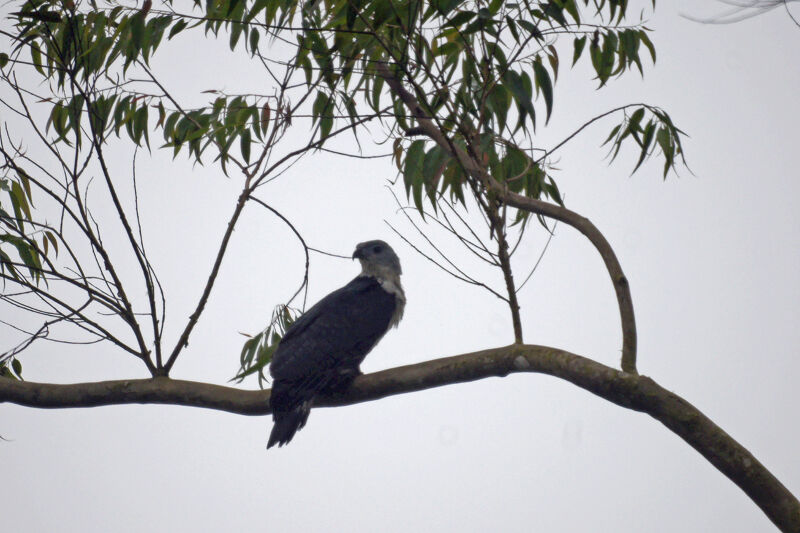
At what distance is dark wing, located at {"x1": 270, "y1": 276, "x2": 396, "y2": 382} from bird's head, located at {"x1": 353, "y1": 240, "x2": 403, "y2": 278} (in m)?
0.27

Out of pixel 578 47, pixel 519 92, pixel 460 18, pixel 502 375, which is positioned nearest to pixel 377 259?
pixel 578 47

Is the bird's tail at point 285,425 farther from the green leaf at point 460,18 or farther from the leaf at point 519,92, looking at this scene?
the green leaf at point 460,18

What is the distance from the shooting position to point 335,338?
4.57 meters

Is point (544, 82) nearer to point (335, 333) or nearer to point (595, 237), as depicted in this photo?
point (595, 237)

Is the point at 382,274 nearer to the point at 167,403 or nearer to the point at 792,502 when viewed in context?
the point at 167,403

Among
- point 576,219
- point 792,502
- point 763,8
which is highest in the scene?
point 576,219

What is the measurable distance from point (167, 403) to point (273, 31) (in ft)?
5.42

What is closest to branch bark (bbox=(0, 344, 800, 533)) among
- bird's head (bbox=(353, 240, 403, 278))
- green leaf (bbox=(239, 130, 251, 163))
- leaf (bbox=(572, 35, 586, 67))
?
green leaf (bbox=(239, 130, 251, 163))

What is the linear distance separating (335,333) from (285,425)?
0.77 m

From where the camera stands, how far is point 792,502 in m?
2.40

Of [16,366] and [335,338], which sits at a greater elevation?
[335,338]

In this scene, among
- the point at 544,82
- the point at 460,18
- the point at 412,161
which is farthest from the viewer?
the point at 412,161

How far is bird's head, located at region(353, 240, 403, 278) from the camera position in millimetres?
5617

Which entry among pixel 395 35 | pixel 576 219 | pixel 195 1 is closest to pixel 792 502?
pixel 576 219
